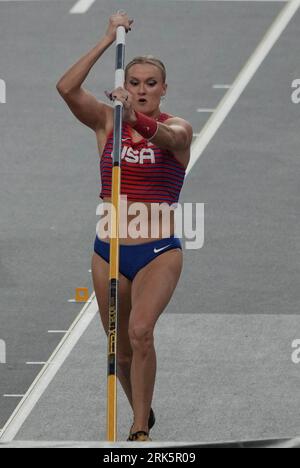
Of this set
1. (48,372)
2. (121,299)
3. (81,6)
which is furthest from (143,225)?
(81,6)

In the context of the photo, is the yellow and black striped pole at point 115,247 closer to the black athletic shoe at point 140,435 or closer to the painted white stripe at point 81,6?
the black athletic shoe at point 140,435

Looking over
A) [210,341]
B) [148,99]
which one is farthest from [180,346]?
[148,99]

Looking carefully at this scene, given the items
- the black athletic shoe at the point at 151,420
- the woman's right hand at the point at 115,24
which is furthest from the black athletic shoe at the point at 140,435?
the woman's right hand at the point at 115,24

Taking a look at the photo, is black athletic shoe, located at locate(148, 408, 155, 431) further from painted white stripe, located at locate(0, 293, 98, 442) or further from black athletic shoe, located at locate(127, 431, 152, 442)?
painted white stripe, located at locate(0, 293, 98, 442)

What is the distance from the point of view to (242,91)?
701 inches

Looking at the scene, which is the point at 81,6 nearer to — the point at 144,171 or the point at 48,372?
the point at 48,372

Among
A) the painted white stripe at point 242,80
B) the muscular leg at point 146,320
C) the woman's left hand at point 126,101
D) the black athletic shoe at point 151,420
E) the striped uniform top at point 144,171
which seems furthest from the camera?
the painted white stripe at point 242,80

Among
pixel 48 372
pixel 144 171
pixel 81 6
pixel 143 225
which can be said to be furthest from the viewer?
pixel 81 6

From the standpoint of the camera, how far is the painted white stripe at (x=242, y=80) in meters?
16.3

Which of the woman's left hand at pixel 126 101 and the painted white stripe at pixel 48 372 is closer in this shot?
the woman's left hand at pixel 126 101

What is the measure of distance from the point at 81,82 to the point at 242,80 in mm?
8834

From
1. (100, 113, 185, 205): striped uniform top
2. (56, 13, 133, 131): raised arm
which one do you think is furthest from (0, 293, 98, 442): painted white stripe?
(56, 13, 133, 131): raised arm

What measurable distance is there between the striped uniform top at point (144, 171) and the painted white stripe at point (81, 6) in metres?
11.7

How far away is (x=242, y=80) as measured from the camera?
713 inches
